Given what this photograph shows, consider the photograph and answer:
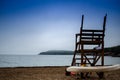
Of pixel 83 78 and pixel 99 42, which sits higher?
pixel 99 42

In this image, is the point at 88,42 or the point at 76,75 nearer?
the point at 88,42

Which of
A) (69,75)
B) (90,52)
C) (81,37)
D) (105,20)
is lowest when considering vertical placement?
(69,75)

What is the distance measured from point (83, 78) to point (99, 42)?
234 centimetres

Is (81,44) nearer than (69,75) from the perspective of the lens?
Yes

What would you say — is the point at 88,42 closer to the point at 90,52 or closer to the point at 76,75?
the point at 90,52

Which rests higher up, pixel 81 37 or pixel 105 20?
pixel 105 20

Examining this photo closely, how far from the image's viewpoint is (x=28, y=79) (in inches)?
494

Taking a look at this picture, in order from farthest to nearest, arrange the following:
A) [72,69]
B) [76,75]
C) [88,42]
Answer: [76,75]
[88,42]
[72,69]

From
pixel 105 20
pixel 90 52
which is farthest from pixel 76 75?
pixel 105 20

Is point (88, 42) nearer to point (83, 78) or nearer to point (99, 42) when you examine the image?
point (99, 42)

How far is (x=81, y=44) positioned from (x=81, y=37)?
42cm

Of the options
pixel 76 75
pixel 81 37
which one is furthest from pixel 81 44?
pixel 76 75

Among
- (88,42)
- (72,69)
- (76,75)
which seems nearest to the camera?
(72,69)

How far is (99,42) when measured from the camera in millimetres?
12727
